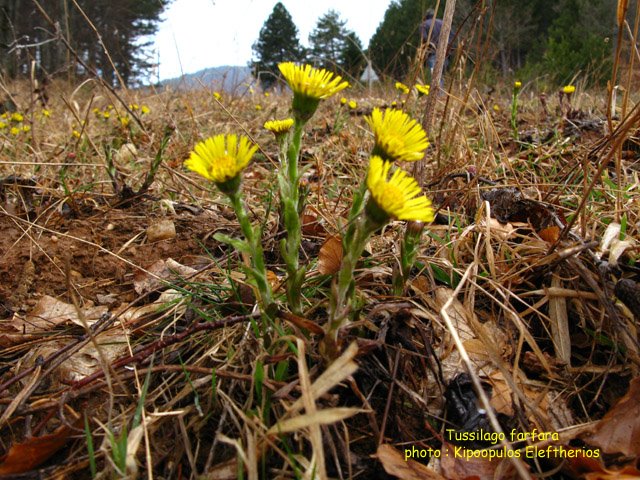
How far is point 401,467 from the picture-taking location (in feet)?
2.39

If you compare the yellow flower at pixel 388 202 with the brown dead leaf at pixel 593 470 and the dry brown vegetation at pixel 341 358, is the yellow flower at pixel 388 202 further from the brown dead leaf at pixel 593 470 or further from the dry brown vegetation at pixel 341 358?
the brown dead leaf at pixel 593 470

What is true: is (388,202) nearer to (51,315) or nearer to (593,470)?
(593,470)

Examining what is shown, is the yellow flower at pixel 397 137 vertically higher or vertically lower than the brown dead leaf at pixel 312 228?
higher

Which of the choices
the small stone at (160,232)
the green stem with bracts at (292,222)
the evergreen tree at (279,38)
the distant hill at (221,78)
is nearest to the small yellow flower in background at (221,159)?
the green stem with bracts at (292,222)

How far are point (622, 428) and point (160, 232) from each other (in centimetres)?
152

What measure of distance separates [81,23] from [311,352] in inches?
817

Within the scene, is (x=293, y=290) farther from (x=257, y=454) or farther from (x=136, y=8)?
(x=136, y=8)

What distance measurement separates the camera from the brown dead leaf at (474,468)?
2.46 feet

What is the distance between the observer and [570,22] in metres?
16.1

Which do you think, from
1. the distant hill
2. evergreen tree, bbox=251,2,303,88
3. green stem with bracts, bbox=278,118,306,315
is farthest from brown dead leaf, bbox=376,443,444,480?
evergreen tree, bbox=251,2,303,88

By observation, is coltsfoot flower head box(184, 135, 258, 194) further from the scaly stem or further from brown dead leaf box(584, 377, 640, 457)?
brown dead leaf box(584, 377, 640, 457)

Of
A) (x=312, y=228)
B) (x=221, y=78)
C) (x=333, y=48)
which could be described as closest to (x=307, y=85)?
(x=312, y=228)

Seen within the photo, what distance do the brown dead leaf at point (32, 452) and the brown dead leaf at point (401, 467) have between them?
1.95ft

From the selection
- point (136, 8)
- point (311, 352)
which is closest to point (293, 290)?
point (311, 352)
